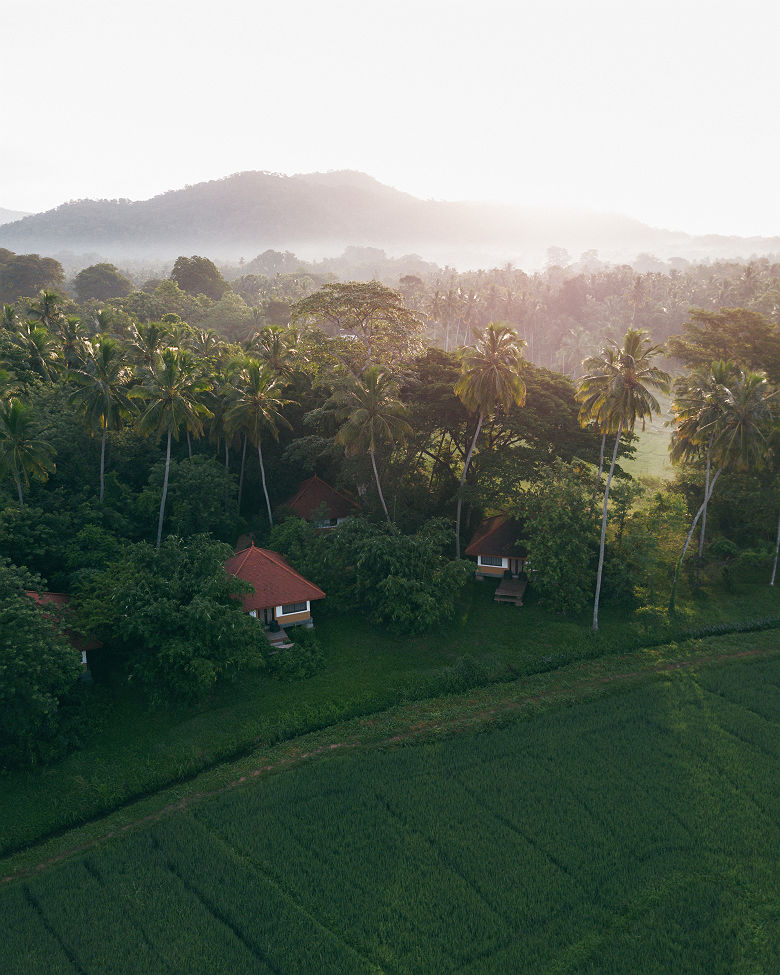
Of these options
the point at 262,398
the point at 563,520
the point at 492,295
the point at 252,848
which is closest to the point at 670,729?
the point at 563,520

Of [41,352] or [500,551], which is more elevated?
[41,352]

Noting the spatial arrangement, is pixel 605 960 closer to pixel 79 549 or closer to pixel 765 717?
pixel 765 717

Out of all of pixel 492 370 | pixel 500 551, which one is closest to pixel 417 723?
pixel 500 551

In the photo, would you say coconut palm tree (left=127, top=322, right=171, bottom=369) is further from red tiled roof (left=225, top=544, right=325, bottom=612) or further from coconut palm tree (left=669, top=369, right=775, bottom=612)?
coconut palm tree (left=669, top=369, right=775, bottom=612)

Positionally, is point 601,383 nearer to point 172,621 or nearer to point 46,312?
point 172,621

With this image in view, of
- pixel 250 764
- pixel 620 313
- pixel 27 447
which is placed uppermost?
pixel 620 313

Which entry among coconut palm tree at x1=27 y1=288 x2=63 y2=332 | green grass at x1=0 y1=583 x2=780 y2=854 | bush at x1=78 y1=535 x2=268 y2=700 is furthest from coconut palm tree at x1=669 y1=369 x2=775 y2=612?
coconut palm tree at x1=27 y1=288 x2=63 y2=332
